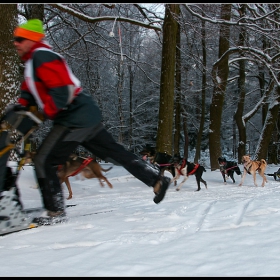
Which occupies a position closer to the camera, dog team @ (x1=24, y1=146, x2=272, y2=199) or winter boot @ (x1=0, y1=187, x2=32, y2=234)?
winter boot @ (x1=0, y1=187, x2=32, y2=234)

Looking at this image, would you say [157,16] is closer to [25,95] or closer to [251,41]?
[251,41]

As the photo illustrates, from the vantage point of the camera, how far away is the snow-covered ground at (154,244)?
2.16 metres

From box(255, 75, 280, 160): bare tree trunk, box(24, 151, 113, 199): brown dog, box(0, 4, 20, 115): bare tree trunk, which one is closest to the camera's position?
box(0, 4, 20, 115): bare tree trunk

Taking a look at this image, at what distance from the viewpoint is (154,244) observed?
272 cm

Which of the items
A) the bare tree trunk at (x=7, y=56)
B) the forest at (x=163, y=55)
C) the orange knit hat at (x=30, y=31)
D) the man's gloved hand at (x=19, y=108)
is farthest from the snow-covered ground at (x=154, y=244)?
the forest at (x=163, y=55)

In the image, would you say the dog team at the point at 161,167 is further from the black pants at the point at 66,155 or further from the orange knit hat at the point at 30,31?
the orange knit hat at the point at 30,31

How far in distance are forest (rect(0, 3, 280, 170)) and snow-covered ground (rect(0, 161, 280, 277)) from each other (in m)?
5.00

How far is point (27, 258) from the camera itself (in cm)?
243

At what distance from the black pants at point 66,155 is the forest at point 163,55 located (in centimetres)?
462

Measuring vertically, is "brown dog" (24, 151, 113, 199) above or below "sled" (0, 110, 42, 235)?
below

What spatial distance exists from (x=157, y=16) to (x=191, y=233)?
933 centimetres

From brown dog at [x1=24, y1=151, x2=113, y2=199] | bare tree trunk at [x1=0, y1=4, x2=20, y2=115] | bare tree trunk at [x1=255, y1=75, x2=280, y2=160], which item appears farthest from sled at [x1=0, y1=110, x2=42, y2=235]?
bare tree trunk at [x1=255, y1=75, x2=280, y2=160]

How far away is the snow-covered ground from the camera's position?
85.1 inches

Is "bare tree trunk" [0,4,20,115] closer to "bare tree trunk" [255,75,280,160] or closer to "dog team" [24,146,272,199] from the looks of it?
"dog team" [24,146,272,199]
